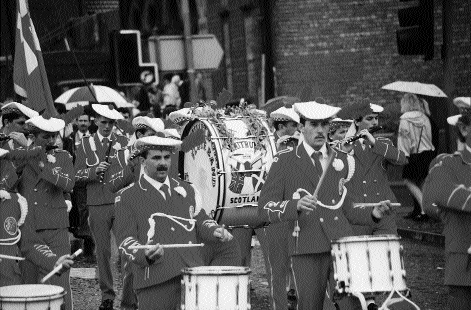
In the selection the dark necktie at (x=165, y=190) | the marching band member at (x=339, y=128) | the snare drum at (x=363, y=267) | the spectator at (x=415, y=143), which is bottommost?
the spectator at (x=415, y=143)

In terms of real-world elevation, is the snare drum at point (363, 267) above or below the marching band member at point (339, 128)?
below

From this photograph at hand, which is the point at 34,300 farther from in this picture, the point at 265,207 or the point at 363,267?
the point at 363,267

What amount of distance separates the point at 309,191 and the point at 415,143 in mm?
10323

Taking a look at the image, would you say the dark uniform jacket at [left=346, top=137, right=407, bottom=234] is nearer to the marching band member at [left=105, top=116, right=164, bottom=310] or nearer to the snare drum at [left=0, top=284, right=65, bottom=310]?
the marching band member at [left=105, top=116, right=164, bottom=310]

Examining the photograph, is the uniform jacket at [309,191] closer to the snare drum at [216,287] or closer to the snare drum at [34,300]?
the snare drum at [216,287]

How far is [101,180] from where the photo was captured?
1416 cm

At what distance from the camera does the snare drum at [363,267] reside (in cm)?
934

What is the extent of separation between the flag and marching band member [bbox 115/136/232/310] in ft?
21.1

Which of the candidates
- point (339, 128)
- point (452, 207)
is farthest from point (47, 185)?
point (452, 207)

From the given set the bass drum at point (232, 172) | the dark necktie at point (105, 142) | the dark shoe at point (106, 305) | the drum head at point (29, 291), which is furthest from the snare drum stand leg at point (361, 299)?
the dark necktie at point (105, 142)

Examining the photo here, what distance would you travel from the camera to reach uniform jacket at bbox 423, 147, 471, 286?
8867 mm

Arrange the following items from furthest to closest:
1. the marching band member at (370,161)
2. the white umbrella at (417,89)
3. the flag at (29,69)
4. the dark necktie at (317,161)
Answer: the white umbrella at (417,89), the flag at (29,69), the marching band member at (370,161), the dark necktie at (317,161)

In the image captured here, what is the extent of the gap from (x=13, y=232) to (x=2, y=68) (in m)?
23.9

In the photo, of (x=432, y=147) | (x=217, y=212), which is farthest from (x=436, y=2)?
(x=217, y=212)
